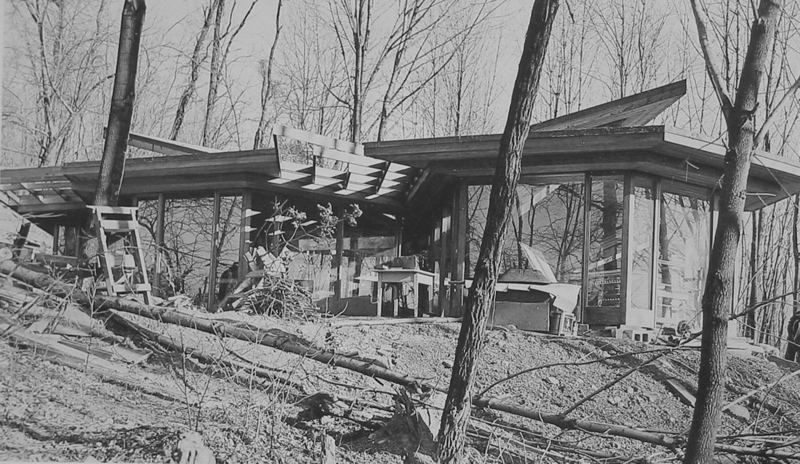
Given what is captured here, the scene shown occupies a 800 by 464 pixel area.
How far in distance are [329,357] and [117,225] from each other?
9.74 feet

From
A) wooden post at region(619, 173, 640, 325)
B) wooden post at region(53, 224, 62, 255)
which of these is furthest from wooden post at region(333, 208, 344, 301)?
wooden post at region(53, 224, 62, 255)

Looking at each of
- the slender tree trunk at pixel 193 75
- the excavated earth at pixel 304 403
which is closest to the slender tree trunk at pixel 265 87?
the slender tree trunk at pixel 193 75

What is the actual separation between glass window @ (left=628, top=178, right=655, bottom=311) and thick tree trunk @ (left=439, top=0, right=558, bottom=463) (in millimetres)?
4975

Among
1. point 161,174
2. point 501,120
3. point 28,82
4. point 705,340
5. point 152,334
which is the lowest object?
point 152,334

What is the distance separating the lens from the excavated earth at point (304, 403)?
3.48 metres

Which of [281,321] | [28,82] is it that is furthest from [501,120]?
[281,321]

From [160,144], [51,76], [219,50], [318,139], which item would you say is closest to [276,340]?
[318,139]

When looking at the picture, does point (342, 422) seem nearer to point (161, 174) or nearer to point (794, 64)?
point (161, 174)

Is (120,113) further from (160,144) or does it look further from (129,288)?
(160,144)

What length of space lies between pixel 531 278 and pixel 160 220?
214 inches

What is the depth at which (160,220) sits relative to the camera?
981 cm

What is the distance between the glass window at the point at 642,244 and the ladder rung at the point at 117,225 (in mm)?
5010

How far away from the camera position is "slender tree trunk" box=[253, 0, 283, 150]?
15.1 meters

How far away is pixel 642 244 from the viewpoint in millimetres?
7773
